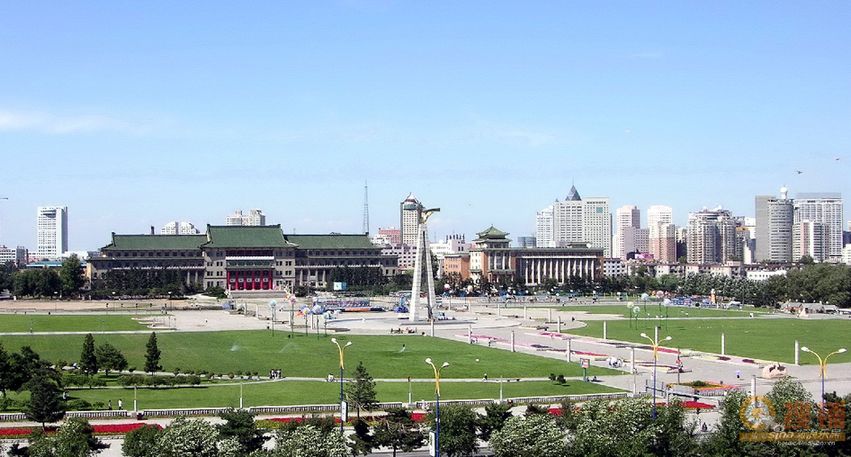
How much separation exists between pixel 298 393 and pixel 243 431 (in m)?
16.6

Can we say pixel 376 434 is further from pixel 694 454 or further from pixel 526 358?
pixel 526 358

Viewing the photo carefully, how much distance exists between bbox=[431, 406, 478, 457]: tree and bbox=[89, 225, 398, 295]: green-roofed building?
13575cm

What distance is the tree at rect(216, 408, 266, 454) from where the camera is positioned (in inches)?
1345

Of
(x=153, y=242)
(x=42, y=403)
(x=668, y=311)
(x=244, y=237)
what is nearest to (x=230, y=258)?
(x=244, y=237)

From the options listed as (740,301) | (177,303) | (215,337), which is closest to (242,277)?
(177,303)

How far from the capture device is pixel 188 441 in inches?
1238

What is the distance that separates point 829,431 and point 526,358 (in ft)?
114

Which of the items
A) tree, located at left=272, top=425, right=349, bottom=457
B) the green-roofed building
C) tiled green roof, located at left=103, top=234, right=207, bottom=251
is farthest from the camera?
tiled green roof, located at left=103, top=234, right=207, bottom=251

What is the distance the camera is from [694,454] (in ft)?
107

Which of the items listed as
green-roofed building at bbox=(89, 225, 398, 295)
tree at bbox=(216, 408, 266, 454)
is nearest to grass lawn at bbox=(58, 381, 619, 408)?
tree at bbox=(216, 408, 266, 454)

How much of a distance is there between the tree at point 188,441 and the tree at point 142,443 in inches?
12.7

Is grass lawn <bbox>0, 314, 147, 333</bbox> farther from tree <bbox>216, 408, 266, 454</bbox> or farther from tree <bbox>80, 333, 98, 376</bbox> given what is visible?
tree <bbox>216, 408, 266, 454</bbox>

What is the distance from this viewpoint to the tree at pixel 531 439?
Answer: 32.0 m

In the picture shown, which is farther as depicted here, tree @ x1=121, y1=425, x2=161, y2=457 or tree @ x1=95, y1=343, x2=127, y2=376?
tree @ x1=95, y1=343, x2=127, y2=376
